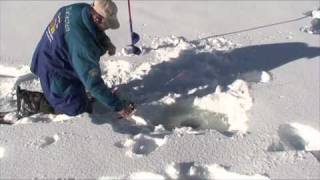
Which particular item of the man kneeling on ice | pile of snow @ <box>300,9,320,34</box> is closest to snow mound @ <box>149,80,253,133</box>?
the man kneeling on ice

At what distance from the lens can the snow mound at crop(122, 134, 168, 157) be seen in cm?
329

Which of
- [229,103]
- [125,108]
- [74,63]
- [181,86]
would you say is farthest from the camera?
[181,86]

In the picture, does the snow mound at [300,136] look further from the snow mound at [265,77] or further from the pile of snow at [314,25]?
the pile of snow at [314,25]

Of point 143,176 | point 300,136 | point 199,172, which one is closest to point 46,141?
point 143,176

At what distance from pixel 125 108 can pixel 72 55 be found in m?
0.47

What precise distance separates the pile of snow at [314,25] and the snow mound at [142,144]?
1.98 m

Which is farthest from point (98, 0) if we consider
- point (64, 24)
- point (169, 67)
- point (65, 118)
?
point (169, 67)

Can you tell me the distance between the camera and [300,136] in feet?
11.9

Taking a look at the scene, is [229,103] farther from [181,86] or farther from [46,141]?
[46,141]

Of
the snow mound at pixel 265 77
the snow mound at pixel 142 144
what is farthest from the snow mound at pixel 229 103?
the snow mound at pixel 142 144

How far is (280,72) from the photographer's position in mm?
4262

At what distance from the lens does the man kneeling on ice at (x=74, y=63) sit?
11.1ft

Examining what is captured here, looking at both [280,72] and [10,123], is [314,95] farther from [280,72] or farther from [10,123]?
[10,123]

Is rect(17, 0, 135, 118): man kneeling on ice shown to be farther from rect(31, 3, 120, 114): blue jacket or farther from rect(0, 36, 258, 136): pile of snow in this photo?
rect(0, 36, 258, 136): pile of snow
